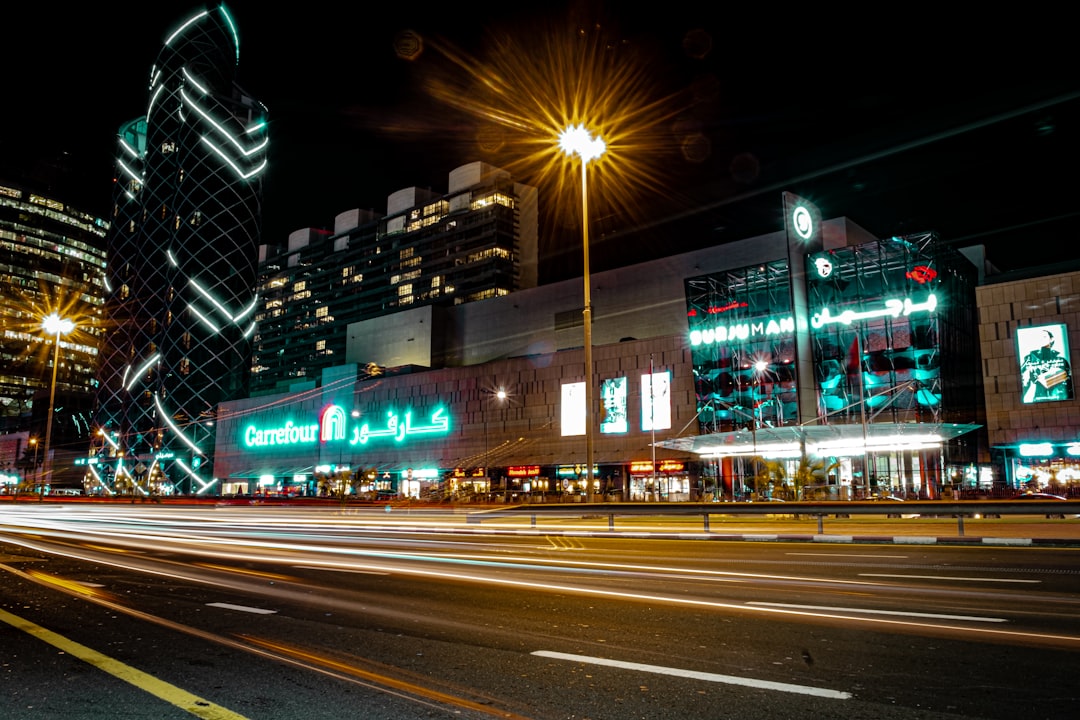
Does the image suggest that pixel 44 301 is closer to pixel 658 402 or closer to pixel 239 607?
pixel 658 402

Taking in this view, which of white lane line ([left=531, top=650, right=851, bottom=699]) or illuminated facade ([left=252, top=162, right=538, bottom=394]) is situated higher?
illuminated facade ([left=252, top=162, right=538, bottom=394])

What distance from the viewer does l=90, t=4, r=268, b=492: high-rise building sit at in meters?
116

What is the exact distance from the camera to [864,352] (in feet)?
179

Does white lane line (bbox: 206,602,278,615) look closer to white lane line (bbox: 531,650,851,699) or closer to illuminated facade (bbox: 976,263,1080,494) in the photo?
white lane line (bbox: 531,650,851,699)

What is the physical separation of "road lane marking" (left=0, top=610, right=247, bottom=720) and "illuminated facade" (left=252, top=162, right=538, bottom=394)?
114103 millimetres

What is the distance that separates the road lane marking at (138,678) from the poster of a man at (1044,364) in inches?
2384

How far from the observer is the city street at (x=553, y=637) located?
4.77 m

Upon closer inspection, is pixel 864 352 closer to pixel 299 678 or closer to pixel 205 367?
pixel 299 678

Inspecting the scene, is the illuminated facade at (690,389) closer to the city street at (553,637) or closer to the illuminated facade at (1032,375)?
the illuminated facade at (1032,375)

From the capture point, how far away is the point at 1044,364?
174 ft

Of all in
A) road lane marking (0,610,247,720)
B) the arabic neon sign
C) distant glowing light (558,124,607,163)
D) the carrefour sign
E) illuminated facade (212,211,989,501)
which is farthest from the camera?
the carrefour sign

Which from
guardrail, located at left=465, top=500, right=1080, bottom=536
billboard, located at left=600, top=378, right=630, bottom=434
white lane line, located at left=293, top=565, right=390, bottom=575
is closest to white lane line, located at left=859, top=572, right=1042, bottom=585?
white lane line, located at left=293, top=565, right=390, bottom=575

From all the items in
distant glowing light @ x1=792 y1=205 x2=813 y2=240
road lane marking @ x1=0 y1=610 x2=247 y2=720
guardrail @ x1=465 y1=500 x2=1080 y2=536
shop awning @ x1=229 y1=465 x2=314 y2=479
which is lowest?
road lane marking @ x1=0 y1=610 x2=247 y2=720

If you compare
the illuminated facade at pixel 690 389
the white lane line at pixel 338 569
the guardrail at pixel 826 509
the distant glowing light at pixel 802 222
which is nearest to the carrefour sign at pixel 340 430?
the illuminated facade at pixel 690 389
